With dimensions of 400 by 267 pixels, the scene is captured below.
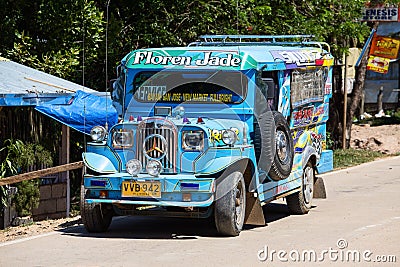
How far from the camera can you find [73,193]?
17375 millimetres

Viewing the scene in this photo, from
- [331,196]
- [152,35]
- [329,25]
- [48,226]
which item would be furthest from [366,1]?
[48,226]

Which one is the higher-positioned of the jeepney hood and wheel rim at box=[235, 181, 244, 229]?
the jeepney hood

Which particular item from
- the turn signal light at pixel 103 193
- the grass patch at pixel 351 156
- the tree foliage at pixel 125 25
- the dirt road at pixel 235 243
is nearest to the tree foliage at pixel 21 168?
the dirt road at pixel 235 243

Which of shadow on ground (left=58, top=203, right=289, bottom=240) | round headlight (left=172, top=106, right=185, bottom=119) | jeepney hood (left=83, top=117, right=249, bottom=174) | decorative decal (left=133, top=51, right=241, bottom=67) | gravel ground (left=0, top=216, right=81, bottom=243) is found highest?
decorative decal (left=133, top=51, right=241, bottom=67)

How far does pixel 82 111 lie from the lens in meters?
14.3

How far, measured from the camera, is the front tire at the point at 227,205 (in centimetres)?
1102

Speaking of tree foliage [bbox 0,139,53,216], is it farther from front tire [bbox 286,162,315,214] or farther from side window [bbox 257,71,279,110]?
side window [bbox 257,71,279,110]

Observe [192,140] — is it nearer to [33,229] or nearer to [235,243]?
[235,243]

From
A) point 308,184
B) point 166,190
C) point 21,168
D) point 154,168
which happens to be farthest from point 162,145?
point 21,168

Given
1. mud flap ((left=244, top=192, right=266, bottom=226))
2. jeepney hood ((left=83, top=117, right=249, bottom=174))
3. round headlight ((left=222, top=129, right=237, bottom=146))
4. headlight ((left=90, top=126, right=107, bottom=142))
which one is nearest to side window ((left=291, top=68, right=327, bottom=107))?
mud flap ((left=244, top=192, right=266, bottom=226))

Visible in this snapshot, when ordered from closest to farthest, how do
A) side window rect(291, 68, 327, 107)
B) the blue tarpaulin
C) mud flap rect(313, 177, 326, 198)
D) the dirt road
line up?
the dirt road
side window rect(291, 68, 327, 107)
the blue tarpaulin
mud flap rect(313, 177, 326, 198)

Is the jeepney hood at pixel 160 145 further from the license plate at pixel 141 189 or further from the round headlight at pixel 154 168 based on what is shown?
the license plate at pixel 141 189
